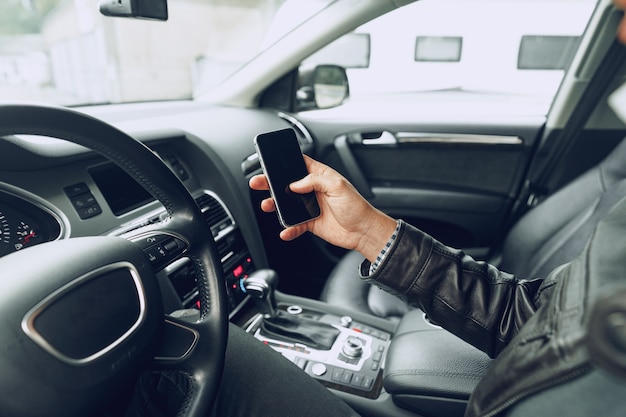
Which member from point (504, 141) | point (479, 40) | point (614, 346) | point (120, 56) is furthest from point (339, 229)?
point (120, 56)

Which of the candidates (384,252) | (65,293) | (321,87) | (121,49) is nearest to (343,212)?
(384,252)

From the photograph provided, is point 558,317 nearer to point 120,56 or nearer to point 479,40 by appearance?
point 479,40

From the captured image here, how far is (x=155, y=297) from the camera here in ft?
2.25

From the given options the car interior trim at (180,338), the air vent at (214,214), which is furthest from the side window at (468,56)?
the car interior trim at (180,338)

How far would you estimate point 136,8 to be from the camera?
999mm

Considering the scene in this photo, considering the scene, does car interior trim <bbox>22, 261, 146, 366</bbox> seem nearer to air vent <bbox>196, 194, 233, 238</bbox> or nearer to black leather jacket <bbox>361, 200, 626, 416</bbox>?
black leather jacket <bbox>361, 200, 626, 416</bbox>

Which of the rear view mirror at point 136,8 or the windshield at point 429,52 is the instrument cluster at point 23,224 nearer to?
the rear view mirror at point 136,8

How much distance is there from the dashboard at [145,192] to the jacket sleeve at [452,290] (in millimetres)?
440

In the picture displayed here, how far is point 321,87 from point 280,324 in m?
1.09

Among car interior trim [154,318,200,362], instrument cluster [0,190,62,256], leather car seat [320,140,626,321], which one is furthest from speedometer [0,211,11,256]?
leather car seat [320,140,626,321]

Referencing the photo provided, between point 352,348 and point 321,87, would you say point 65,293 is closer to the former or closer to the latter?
point 352,348

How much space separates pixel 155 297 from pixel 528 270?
112cm

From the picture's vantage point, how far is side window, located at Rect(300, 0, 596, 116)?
2027 millimetres

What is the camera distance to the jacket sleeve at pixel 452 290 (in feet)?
3.02
